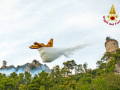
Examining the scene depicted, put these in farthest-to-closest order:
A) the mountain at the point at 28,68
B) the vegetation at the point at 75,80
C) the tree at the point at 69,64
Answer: the mountain at the point at 28,68 → the tree at the point at 69,64 → the vegetation at the point at 75,80

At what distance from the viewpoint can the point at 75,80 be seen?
40.0 m

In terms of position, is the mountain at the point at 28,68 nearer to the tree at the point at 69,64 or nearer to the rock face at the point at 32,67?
the rock face at the point at 32,67

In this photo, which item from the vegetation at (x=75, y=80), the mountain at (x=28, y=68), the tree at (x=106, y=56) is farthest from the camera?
Result: the mountain at (x=28, y=68)

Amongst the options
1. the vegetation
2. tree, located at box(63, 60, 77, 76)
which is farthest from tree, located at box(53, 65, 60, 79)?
tree, located at box(63, 60, 77, 76)

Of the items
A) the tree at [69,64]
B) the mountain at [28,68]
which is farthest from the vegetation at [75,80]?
the mountain at [28,68]

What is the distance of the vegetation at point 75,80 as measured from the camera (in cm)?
2494

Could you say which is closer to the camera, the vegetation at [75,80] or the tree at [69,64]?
the vegetation at [75,80]

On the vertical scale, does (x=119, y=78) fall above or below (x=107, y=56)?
below

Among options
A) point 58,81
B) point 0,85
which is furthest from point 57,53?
point 0,85

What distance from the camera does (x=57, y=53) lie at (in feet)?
95.9

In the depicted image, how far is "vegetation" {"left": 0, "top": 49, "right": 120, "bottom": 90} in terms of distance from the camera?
81.8 feet

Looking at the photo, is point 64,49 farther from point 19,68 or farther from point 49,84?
point 19,68

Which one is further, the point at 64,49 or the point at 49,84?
the point at 49,84

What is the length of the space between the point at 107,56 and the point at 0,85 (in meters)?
31.5
